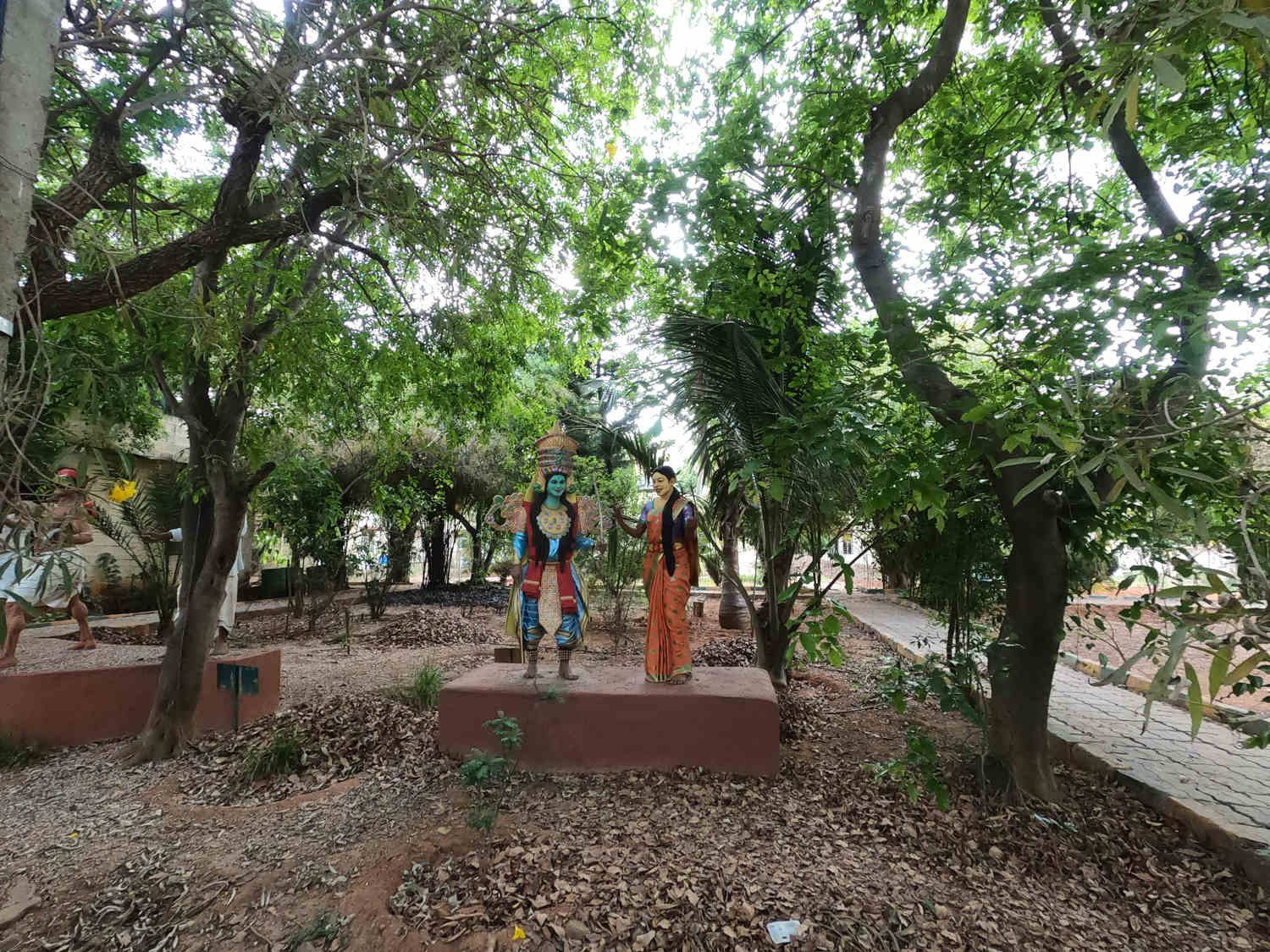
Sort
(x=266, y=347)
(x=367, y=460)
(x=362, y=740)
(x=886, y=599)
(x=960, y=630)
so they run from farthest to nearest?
(x=886, y=599) → (x=367, y=460) → (x=960, y=630) → (x=362, y=740) → (x=266, y=347)

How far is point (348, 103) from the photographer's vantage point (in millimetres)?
3143

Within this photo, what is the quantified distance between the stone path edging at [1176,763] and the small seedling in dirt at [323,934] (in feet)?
13.9

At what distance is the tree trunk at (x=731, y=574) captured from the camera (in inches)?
290

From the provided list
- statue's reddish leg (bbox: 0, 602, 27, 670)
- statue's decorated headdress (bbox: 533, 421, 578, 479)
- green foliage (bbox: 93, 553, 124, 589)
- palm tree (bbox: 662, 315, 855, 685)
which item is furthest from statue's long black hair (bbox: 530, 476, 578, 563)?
green foliage (bbox: 93, 553, 124, 589)

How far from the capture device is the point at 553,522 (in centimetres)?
436

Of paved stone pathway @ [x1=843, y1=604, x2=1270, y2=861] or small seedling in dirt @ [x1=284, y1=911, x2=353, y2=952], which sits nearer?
small seedling in dirt @ [x1=284, y1=911, x2=353, y2=952]

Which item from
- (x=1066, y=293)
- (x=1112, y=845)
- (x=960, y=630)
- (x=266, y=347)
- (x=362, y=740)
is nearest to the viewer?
(x=1066, y=293)

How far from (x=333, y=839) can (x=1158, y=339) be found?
4658mm

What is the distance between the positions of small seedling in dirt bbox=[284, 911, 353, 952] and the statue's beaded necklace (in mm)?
2419

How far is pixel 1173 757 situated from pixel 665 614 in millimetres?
3906

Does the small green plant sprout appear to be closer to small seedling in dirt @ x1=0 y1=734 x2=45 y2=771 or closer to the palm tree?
small seedling in dirt @ x1=0 y1=734 x2=45 y2=771

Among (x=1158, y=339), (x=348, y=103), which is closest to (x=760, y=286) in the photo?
(x=1158, y=339)

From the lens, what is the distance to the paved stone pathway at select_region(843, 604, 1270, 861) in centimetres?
346

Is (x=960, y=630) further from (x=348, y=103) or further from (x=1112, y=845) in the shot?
(x=348, y=103)
